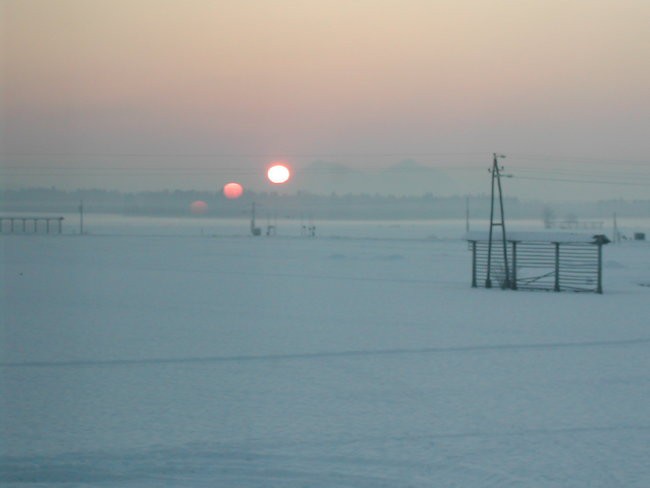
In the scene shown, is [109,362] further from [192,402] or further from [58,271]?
[58,271]

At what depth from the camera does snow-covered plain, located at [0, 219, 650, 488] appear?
314 inches

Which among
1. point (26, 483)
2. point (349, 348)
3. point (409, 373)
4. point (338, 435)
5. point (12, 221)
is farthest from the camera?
point (12, 221)

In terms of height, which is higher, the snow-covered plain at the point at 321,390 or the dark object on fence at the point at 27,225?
the dark object on fence at the point at 27,225

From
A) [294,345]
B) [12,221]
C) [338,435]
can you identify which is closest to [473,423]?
[338,435]

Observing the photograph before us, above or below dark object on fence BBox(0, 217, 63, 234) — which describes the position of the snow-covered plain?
below

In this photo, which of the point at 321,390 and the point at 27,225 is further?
the point at 27,225

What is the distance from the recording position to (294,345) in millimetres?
15672

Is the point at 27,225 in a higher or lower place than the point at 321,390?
higher

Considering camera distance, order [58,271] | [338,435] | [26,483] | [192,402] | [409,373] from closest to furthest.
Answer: [26,483]
[338,435]
[192,402]
[409,373]
[58,271]

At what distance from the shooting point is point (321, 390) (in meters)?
11.6

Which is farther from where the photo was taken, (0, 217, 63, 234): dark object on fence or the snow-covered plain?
(0, 217, 63, 234): dark object on fence

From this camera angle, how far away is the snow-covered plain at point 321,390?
797 centimetres

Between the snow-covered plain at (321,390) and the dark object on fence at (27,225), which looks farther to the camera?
the dark object on fence at (27,225)

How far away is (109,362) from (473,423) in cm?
646
